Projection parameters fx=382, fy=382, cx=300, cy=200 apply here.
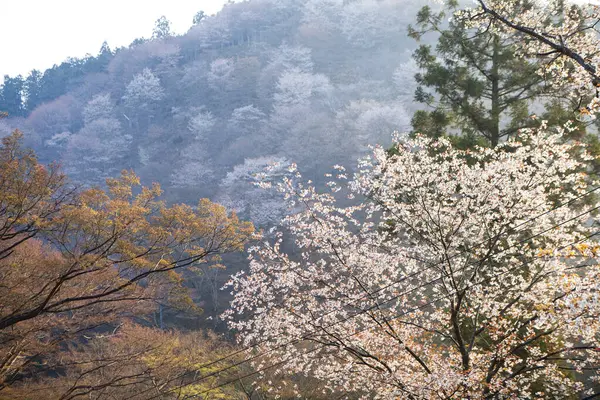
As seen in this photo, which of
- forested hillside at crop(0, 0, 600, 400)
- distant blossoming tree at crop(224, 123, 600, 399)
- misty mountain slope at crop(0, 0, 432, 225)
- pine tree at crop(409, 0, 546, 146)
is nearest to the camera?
forested hillside at crop(0, 0, 600, 400)

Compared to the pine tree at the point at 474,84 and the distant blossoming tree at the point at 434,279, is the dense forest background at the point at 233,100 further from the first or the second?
the distant blossoming tree at the point at 434,279

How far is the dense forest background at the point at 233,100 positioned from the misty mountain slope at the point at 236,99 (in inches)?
5.1

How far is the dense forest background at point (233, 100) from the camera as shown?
29656mm

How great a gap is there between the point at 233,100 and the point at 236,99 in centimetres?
32

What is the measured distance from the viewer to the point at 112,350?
42.3 ft

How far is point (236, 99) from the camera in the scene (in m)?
38.2

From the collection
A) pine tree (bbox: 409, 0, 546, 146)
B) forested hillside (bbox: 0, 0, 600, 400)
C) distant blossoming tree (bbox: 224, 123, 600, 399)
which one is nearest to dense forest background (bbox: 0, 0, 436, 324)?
forested hillside (bbox: 0, 0, 600, 400)

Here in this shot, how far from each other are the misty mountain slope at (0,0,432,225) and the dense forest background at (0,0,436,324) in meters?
0.13

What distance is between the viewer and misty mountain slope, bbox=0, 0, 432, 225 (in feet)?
98.9

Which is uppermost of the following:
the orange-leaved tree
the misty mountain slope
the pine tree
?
the misty mountain slope

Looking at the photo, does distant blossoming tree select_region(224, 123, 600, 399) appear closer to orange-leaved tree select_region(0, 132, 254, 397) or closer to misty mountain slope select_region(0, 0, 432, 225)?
orange-leaved tree select_region(0, 132, 254, 397)

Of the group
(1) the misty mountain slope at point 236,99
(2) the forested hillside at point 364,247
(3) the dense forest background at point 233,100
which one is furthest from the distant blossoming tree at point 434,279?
(1) the misty mountain slope at point 236,99

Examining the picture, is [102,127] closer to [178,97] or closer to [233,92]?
[178,97]

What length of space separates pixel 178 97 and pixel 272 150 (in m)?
16.5
